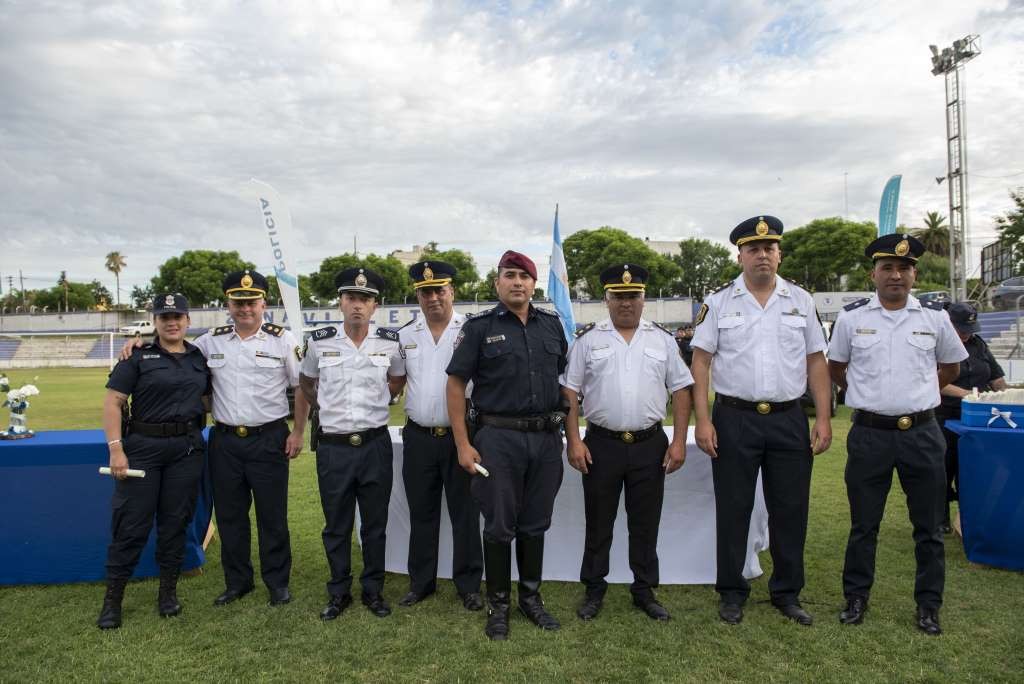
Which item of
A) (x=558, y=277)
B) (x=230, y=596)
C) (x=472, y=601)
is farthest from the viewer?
(x=558, y=277)

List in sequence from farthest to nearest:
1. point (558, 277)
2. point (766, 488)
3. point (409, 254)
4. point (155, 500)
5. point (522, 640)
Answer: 1. point (409, 254)
2. point (558, 277)
3. point (155, 500)
4. point (766, 488)
5. point (522, 640)

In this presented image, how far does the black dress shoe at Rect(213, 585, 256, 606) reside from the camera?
392 centimetres

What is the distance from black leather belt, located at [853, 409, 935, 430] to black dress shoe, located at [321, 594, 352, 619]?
3.08 meters

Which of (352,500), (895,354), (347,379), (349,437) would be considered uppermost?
(895,354)

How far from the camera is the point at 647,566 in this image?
3.70m

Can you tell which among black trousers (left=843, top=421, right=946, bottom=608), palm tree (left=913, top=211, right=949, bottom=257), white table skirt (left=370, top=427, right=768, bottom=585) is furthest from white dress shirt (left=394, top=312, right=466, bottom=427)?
palm tree (left=913, top=211, right=949, bottom=257)

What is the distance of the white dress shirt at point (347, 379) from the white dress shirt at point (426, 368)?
0.14 meters

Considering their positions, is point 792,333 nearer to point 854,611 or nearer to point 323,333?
point 854,611

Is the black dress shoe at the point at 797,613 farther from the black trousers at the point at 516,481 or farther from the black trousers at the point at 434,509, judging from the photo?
the black trousers at the point at 434,509

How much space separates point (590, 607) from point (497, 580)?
1.92 feet

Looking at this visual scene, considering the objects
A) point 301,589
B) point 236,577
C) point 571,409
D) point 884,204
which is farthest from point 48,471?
point 884,204

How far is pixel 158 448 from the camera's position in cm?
368

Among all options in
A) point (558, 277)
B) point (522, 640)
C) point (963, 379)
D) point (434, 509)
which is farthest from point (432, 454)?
point (558, 277)

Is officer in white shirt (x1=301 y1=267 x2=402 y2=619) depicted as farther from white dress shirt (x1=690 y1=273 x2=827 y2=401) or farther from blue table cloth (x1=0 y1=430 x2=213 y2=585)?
white dress shirt (x1=690 y1=273 x2=827 y2=401)
